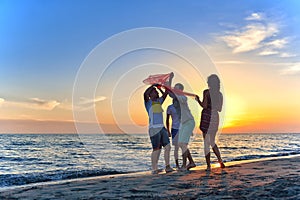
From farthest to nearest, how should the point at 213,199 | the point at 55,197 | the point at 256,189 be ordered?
the point at 55,197, the point at 256,189, the point at 213,199

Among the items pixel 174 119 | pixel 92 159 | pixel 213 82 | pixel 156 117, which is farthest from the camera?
pixel 92 159

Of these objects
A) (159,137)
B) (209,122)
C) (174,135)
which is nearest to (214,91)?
(209,122)

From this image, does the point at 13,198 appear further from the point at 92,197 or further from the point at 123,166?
the point at 123,166

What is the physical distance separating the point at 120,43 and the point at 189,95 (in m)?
2.10

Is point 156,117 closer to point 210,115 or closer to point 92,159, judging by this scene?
point 210,115

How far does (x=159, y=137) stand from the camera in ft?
26.7

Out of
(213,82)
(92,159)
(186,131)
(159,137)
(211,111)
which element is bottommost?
(92,159)

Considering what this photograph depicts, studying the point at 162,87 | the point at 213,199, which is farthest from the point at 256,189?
the point at 162,87

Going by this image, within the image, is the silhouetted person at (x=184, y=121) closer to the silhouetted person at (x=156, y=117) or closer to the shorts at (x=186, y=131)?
the shorts at (x=186, y=131)

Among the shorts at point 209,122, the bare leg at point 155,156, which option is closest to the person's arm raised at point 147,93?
the bare leg at point 155,156

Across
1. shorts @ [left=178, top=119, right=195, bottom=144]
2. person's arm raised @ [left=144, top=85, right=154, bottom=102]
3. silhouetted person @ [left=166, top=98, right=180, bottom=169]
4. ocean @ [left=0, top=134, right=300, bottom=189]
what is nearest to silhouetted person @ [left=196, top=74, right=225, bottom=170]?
shorts @ [left=178, top=119, right=195, bottom=144]

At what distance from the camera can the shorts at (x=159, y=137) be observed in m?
8.10

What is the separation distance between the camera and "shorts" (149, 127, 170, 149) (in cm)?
810

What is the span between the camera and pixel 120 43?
26.3 ft
